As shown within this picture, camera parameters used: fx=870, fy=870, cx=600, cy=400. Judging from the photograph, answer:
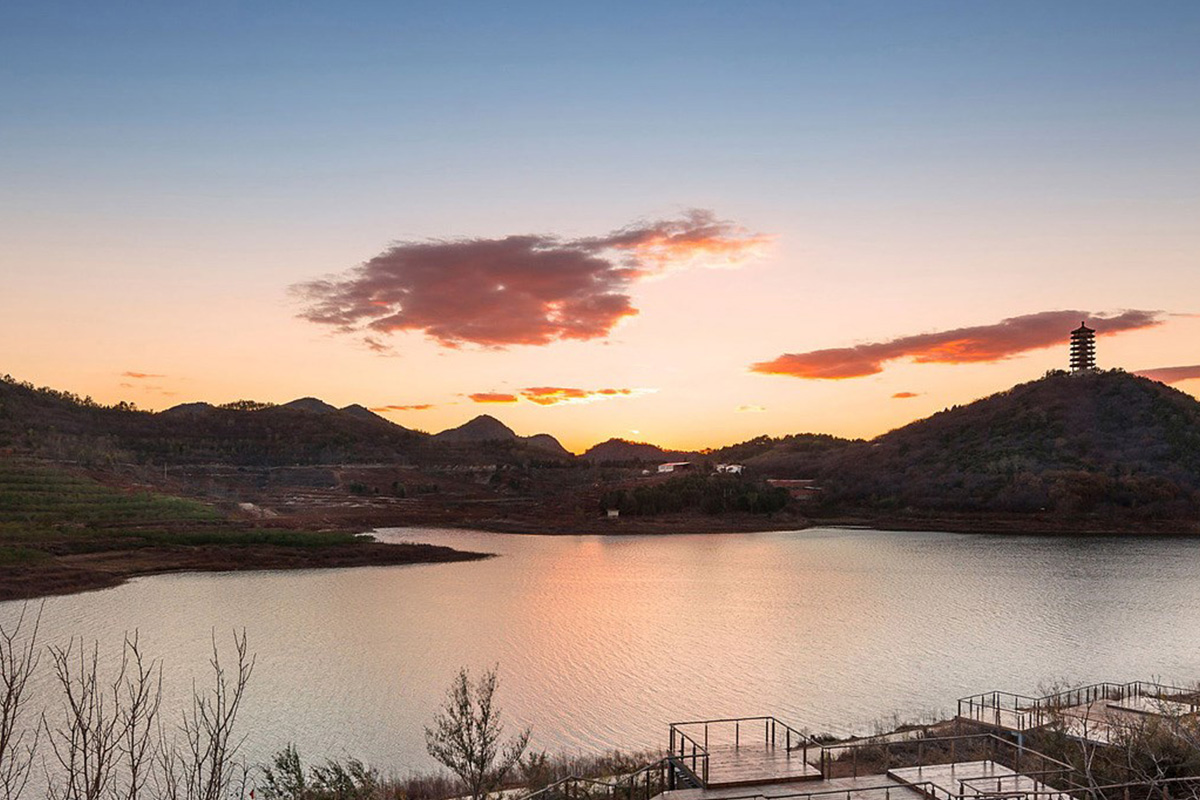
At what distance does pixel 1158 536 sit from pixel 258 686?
98570mm

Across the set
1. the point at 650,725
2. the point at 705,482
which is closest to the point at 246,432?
the point at 705,482

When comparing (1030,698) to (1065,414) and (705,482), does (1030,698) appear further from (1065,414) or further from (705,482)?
(1065,414)

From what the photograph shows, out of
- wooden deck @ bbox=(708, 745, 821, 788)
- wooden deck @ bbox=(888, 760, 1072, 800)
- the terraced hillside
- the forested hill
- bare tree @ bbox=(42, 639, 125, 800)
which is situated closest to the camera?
wooden deck @ bbox=(888, 760, 1072, 800)

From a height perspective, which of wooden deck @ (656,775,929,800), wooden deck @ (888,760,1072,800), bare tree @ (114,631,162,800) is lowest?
bare tree @ (114,631,162,800)

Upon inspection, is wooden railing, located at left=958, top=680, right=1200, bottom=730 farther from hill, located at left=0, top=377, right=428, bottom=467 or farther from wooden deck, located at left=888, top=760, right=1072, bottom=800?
hill, located at left=0, top=377, right=428, bottom=467

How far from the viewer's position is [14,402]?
130 m

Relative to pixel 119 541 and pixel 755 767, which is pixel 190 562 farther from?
pixel 755 767

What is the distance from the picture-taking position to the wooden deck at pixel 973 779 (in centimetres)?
1514

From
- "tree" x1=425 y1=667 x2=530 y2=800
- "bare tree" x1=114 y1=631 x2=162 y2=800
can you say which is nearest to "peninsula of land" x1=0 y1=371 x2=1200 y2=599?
"bare tree" x1=114 y1=631 x2=162 y2=800

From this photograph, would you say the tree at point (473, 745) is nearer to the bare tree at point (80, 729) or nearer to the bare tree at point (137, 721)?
the bare tree at point (137, 721)

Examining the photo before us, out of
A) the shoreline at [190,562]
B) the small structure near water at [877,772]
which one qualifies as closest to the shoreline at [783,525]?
the shoreline at [190,562]

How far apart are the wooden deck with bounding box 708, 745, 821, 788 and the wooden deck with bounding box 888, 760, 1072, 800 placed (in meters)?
1.73

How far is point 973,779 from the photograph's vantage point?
15.3m

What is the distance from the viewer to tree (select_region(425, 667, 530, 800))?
17594 millimetres
